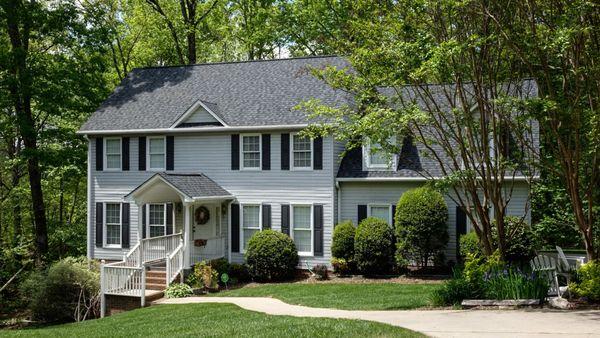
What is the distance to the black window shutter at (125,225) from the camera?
2458cm

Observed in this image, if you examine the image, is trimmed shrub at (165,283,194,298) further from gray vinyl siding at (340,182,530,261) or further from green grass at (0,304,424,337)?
gray vinyl siding at (340,182,530,261)

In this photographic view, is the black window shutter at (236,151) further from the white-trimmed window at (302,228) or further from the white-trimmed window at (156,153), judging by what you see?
the white-trimmed window at (156,153)

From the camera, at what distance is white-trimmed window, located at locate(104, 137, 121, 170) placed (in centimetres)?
2517

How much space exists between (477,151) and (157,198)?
11987 millimetres

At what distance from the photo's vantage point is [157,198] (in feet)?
74.6

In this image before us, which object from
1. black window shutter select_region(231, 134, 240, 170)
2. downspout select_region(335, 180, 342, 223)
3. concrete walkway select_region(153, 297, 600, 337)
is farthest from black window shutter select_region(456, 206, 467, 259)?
black window shutter select_region(231, 134, 240, 170)

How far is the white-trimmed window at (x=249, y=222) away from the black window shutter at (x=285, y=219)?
96 centimetres

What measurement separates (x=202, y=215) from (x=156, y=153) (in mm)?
3353

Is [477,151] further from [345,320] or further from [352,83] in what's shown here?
[345,320]

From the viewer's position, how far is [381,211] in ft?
72.0

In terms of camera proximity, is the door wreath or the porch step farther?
the door wreath

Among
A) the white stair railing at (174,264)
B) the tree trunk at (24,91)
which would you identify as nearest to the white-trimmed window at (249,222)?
the white stair railing at (174,264)

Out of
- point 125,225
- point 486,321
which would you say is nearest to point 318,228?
point 125,225

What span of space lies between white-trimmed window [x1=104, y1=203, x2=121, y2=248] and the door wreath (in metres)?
3.77
